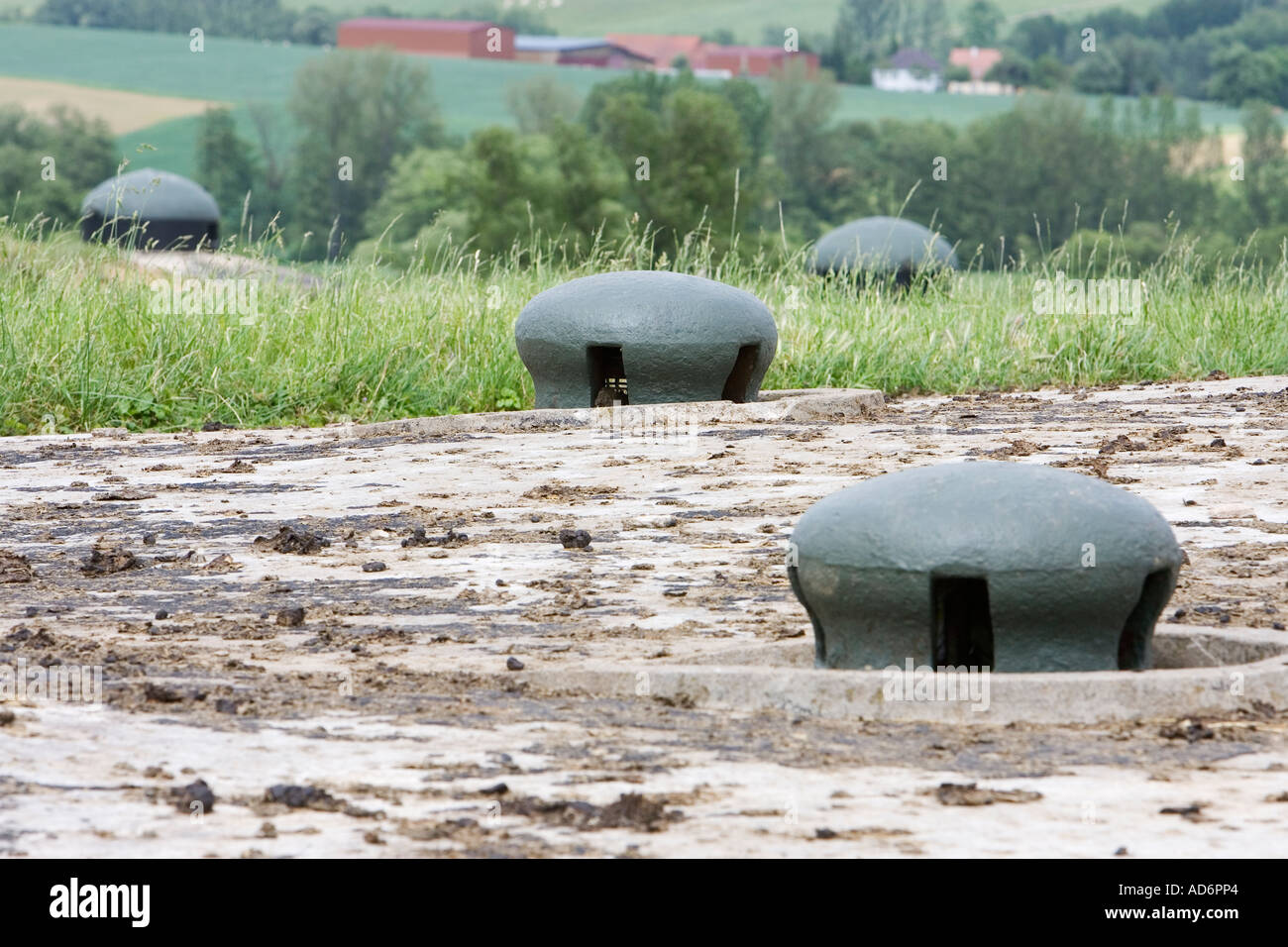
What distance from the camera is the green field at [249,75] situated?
97000 millimetres

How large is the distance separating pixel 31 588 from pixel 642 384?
4.75m

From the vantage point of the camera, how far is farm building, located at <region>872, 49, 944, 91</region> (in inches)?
5423

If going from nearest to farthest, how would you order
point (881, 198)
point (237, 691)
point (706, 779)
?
point (706, 779)
point (237, 691)
point (881, 198)

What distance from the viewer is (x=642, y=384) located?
33.8 ft

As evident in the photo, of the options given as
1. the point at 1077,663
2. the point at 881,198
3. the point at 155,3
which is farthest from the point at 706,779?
the point at 155,3

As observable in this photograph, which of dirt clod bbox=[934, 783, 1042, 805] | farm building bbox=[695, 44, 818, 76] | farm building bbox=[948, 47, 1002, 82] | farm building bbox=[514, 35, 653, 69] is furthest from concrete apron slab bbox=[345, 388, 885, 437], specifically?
farm building bbox=[948, 47, 1002, 82]

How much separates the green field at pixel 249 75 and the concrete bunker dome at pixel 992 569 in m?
88.1

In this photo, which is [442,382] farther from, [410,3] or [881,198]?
[410,3]

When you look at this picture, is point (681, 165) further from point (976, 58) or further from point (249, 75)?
point (976, 58)

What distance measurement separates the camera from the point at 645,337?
1004cm

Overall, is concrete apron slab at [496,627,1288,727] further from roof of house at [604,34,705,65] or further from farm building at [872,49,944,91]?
farm building at [872,49,944,91]

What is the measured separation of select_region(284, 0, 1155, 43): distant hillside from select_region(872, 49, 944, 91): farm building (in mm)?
12415

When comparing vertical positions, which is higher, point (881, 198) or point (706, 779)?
point (706, 779)

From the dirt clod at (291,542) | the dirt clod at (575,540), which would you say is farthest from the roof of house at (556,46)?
the dirt clod at (575,540)
